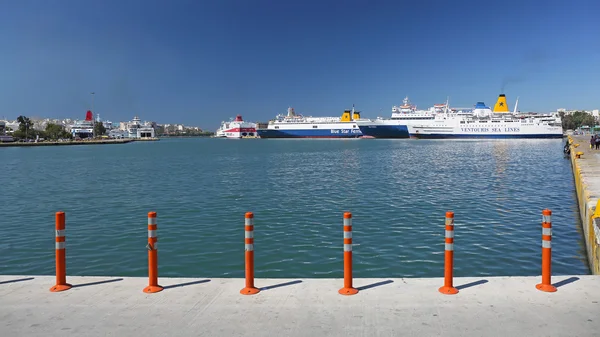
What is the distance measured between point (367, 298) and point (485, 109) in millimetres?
128251

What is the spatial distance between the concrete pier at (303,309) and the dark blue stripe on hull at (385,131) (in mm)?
134239

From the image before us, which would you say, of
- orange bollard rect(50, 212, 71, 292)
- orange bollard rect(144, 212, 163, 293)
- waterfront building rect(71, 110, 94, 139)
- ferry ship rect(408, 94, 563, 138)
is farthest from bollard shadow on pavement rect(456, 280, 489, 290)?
waterfront building rect(71, 110, 94, 139)

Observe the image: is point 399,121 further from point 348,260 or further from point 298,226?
point 348,260

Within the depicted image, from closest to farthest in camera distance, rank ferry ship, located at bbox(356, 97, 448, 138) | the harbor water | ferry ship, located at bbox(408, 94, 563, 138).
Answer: the harbor water → ferry ship, located at bbox(408, 94, 563, 138) → ferry ship, located at bbox(356, 97, 448, 138)

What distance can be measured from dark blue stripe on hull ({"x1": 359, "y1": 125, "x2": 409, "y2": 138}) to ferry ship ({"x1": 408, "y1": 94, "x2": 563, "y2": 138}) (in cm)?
880

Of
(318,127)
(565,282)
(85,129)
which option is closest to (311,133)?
(318,127)

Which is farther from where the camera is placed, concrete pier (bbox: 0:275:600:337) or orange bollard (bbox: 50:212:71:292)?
orange bollard (bbox: 50:212:71:292)

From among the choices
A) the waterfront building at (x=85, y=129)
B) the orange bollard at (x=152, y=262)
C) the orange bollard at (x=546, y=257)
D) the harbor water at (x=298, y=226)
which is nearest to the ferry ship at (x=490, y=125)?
the harbor water at (x=298, y=226)

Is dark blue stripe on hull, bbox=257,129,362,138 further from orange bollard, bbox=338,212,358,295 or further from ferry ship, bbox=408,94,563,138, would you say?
orange bollard, bbox=338,212,358,295

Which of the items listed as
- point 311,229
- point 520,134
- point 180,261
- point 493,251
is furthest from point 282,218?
point 520,134

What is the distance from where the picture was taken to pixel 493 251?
11.4m

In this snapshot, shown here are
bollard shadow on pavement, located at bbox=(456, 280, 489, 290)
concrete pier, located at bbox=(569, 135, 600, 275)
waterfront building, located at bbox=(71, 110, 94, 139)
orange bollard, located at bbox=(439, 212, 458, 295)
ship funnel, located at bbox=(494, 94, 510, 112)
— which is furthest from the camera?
waterfront building, located at bbox=(71, 110, 94, 139)

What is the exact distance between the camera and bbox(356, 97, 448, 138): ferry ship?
13525cm

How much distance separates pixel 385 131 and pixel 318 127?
26410mm
